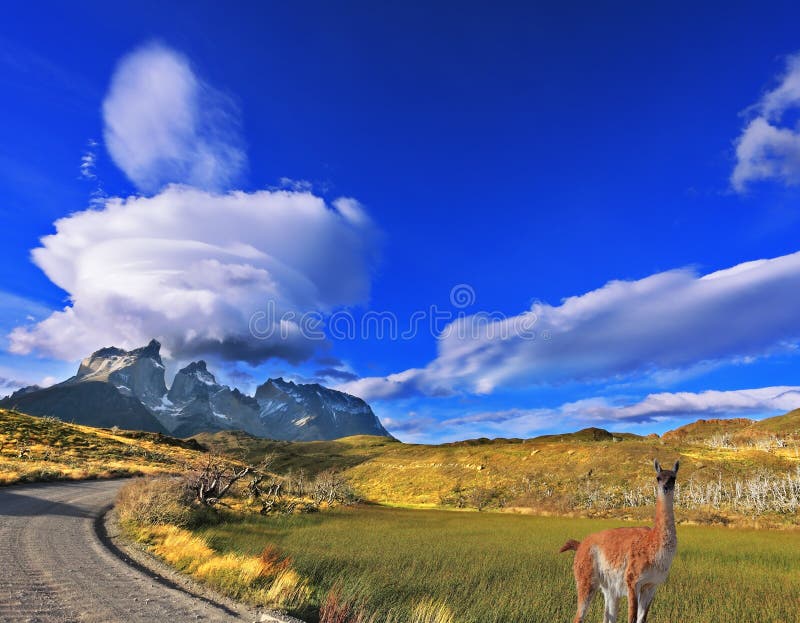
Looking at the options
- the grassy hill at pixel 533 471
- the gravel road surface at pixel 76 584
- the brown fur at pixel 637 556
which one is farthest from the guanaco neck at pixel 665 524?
the grassy hill at pixel 533 471

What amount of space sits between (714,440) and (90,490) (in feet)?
405

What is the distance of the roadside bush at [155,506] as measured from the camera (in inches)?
856

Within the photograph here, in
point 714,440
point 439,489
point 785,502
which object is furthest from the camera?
point 714,440

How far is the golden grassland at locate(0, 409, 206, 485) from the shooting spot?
36.9 meters

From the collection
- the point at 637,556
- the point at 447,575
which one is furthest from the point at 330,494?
the point at 637,556

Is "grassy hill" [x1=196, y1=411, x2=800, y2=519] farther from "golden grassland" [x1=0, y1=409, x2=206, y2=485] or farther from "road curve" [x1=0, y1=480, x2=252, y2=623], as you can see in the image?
"road curve" [x1=0, y1=480, x2=252, y2=623]

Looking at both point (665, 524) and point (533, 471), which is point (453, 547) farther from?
point (533, 471)

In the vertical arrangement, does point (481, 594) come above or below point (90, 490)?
below

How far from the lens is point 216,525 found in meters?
26.3

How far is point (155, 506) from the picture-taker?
22469 mm

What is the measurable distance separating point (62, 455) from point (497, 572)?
184 feet

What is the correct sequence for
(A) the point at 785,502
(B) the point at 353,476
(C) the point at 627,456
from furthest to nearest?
(B) the point at 353,476
(C) the point at 627,456
(A) the point at 785,502

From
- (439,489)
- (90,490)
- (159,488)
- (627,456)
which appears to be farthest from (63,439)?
(627,456)

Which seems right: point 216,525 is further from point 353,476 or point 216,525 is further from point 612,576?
point 353,476
